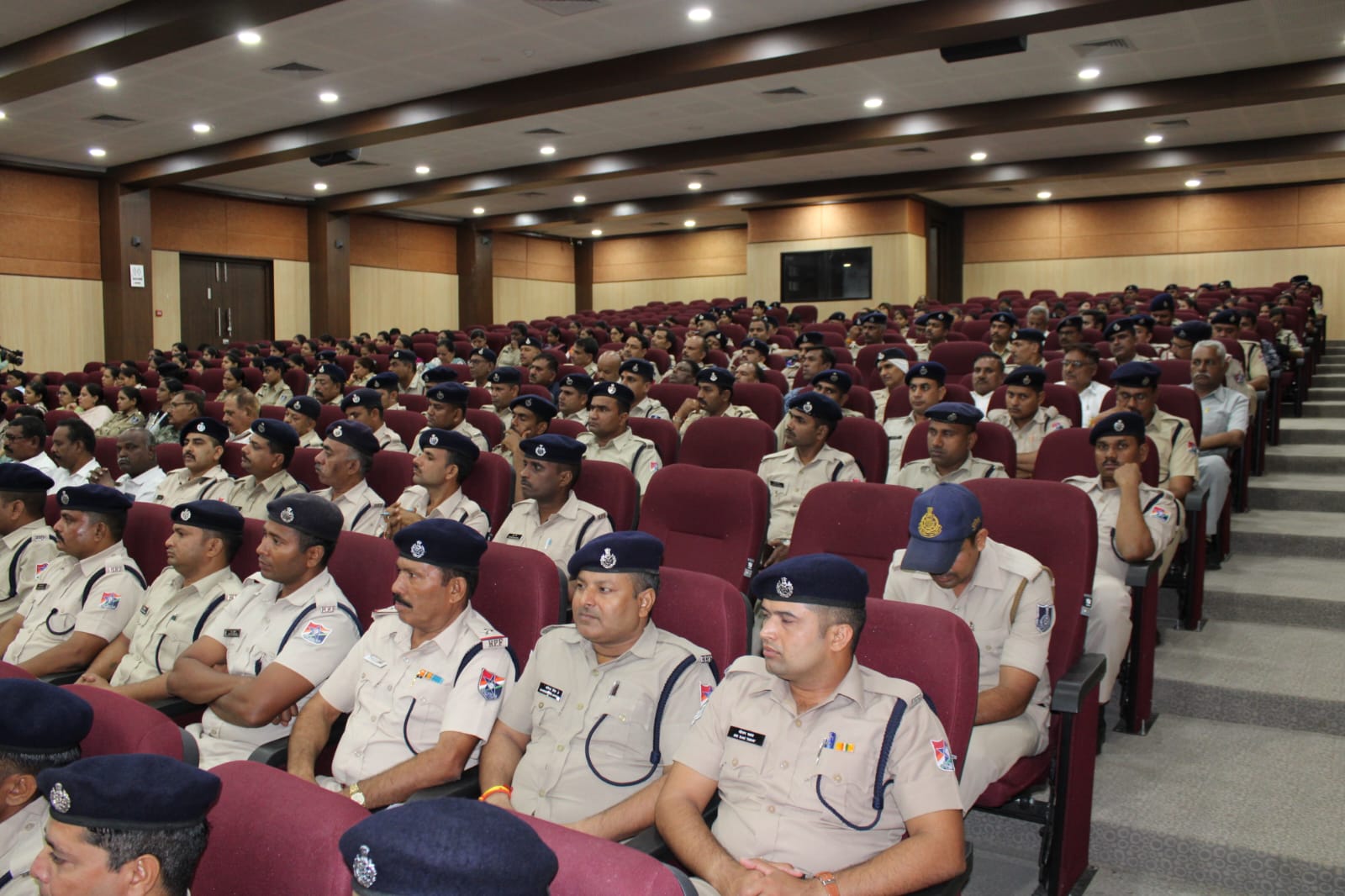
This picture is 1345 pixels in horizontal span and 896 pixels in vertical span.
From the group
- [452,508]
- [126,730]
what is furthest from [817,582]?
[452,508]

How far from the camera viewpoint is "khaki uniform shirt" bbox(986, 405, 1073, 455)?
4633 millimetres

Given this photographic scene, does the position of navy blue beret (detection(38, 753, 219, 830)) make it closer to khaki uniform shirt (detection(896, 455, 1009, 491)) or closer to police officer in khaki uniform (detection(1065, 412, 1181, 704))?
police officer in khaki uniform (detection(1065, 412, 1181, 704))

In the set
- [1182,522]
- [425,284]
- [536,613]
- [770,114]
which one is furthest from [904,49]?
[425,284]

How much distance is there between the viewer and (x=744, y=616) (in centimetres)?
231

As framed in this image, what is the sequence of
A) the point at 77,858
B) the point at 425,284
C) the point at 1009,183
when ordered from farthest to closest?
1. the point at 425,284
2. the point at 1009,183
3. the point at 77,858

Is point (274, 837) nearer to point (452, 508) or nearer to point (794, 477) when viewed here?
point (452, 508)

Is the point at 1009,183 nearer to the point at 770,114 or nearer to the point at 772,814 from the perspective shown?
the point at 770,114

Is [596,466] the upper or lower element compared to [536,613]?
upper

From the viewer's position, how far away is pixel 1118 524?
313cm

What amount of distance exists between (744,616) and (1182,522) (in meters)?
2.23

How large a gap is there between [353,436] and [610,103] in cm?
703

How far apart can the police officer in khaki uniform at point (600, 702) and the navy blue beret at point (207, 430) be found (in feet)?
9.94

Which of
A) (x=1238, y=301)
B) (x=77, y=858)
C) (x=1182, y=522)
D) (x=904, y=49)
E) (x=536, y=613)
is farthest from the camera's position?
(x=1238, y=301)

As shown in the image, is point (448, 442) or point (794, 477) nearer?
point (448, 442)
